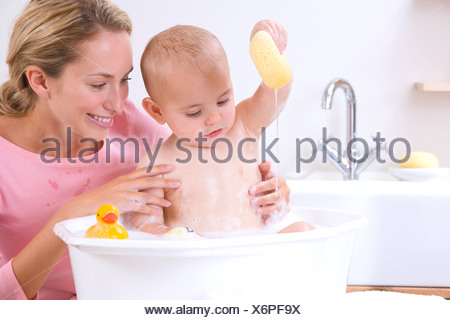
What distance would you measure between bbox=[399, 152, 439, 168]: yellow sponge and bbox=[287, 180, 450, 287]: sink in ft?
0.77

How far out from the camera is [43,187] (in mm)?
1020

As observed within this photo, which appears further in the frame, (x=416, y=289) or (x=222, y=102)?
(x=416, y=289)

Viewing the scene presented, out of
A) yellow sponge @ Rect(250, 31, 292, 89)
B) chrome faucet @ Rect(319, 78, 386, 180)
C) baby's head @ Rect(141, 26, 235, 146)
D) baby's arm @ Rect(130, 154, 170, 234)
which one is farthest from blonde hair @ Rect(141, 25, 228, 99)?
chrome faucet @ Rect(319, 78, 386, 180)

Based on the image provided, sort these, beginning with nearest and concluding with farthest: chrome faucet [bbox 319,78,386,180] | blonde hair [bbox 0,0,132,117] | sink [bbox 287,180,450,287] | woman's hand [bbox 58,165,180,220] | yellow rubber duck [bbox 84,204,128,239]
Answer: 1. yellow rubber duck [bbox 84,204,128,239]
2. woman's hand [bbox 58,165,180,220]
3. blonde hair [bbox 0,0,132,117]
4. sink [bbox 287,180,450,287]
5. chrome faucet [bbox 319,78,386,180]

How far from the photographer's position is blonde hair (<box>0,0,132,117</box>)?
0.90 metres

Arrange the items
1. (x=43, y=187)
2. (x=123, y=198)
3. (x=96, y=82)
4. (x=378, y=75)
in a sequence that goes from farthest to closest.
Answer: (x=378, y=75)
(x=43, y=187)
(x=96, y=82)
(x=123, y=198)

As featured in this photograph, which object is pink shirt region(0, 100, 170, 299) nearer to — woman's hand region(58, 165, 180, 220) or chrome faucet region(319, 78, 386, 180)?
woman's hand region(58, 165, 180, 220)

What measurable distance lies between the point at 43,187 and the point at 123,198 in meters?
0.28

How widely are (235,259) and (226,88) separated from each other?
0.36 metres

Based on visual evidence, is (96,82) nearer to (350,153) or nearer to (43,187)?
(43,187)

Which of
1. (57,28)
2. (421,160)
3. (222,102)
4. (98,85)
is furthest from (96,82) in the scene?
(421,160)

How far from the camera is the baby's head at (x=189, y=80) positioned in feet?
2.81

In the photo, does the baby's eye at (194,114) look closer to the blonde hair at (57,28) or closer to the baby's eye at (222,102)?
the baby's eye at (222,102)

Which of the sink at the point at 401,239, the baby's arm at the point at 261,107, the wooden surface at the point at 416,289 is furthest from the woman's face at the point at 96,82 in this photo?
the wooden surface at the point at 416,289
